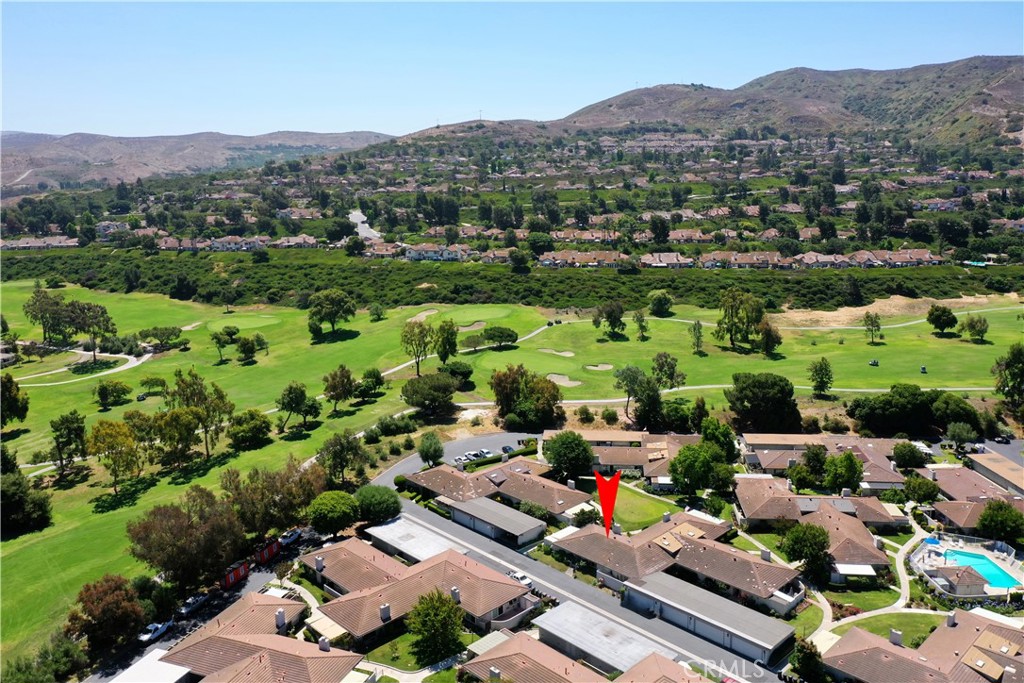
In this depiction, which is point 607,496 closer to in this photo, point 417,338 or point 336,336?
point 417,338

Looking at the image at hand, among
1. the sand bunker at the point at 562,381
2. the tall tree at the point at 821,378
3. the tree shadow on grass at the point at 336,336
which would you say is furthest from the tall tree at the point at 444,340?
the tall tree at the point at 821,378

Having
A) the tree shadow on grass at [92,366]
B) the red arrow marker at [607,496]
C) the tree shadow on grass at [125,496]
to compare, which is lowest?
the tree shadow on grass at [125,496]

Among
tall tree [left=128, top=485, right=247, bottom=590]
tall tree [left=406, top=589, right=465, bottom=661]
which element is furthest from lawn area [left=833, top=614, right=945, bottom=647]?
tall tree [left=128, top=485, right=247, bottom=590]

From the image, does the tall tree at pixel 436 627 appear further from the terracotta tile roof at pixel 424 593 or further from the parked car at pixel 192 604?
the parked car at pixel 192 604

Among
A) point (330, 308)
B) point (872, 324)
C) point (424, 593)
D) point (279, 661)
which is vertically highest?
point (330, 308)

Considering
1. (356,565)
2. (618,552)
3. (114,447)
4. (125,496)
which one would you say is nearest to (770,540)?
(618,552)

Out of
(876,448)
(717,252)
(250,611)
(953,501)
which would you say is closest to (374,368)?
(250,611)
